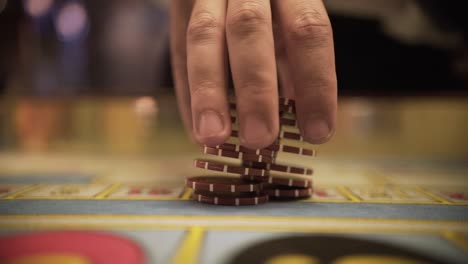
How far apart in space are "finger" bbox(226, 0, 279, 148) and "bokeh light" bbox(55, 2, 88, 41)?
6.72 ft

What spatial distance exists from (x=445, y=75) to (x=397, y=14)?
1.86ft

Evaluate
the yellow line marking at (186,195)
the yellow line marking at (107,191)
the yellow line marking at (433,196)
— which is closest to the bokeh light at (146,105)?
the yellow line marking at (107,191)

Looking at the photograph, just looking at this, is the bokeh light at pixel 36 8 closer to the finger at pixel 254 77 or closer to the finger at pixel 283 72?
the finger at pixel 283 72

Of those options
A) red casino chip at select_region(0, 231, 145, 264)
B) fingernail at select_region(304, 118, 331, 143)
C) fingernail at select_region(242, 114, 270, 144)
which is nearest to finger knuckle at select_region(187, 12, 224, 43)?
fingernail at select_region(242, 114, 270, 144)

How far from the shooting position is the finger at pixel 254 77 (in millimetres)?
1106

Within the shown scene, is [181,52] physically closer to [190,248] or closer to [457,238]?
[190,248]

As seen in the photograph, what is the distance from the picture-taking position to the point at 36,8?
2.84 meters

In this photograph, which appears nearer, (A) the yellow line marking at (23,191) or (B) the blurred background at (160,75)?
(A) the yellow line marking at (23,191)

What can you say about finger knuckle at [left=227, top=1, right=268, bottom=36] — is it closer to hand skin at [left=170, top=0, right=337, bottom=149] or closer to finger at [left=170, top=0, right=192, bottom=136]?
hand skin at [left=170, top=0, right=337, bottom=149]

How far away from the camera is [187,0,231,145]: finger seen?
1.13 m

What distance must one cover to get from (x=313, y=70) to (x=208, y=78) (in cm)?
32

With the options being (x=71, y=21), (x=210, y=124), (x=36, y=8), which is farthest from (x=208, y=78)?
(x=36, y=8)

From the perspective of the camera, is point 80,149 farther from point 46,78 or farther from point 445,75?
point 445,75

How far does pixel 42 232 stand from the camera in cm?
89
